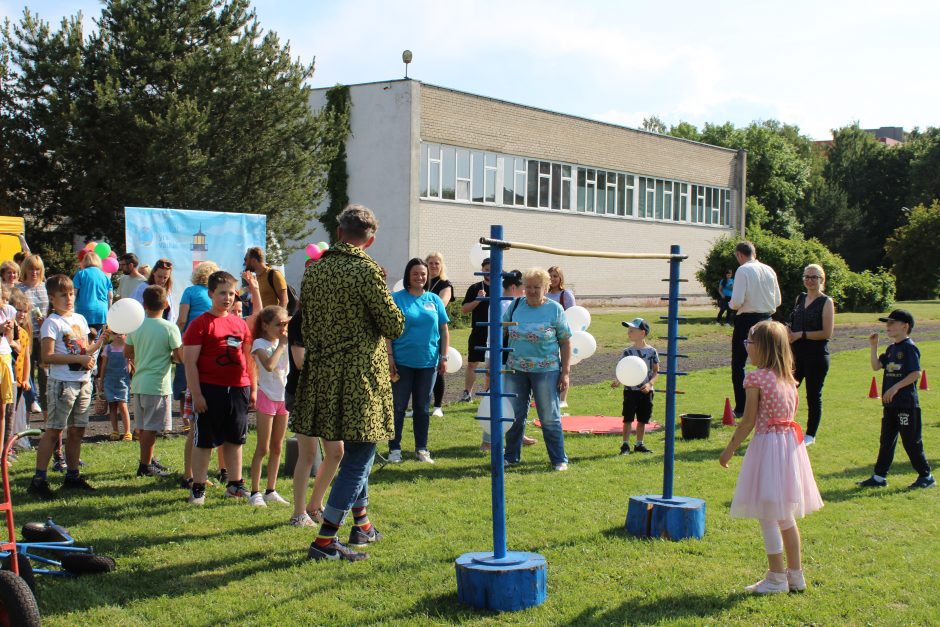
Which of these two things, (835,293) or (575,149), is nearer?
(835,293)

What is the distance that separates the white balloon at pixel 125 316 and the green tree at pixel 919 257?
5500 centimetres

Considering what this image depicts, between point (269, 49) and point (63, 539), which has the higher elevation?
point (269, 49)

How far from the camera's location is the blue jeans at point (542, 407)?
8.45 m

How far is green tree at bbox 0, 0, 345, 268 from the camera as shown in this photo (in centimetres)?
2438

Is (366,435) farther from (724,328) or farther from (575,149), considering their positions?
(575,149)

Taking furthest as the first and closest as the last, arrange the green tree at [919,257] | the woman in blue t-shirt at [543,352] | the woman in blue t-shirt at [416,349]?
1. the green tree at [919,257]
2. the woman in blue t-shirt at [416,349]
3. the woman in blue t-shirt at [543,352]

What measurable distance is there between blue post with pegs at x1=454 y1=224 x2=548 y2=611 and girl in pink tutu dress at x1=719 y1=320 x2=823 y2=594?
1.23 m

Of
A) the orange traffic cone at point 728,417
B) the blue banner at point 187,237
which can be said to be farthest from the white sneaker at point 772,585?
the blue banner at point 187,237

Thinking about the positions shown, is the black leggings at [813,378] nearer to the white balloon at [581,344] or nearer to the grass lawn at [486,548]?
the grass lawn at [486,548]

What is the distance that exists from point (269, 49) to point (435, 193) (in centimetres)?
839

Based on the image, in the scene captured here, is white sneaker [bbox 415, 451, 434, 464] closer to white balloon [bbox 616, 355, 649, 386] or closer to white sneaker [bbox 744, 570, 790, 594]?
white balloon [bbox 616, 355, 649, 386]

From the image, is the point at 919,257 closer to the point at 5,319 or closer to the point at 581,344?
the point at 581,344

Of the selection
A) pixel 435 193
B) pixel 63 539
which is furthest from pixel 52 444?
pixel 435 193

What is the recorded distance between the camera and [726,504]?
7.11 metres
